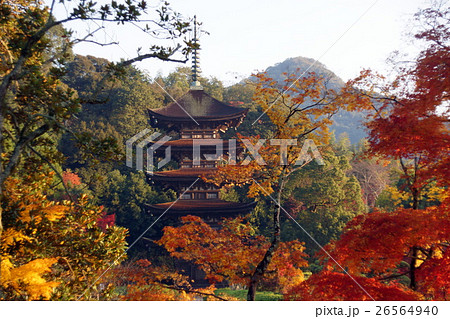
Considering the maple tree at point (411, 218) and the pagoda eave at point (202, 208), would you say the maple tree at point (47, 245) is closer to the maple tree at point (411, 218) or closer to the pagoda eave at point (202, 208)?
the maple tree at point (411, 218)

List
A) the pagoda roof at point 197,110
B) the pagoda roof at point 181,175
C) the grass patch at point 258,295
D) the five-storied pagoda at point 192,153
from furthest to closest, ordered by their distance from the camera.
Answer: the pagoda roof at point 197,110
the five-storied pagoda at point 192,153
the pagoda roof at point 181,175
the grass patch at point 258,295

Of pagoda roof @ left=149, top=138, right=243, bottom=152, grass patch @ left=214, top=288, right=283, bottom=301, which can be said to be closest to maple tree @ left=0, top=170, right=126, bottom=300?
grass patch @ left=214, top=288, right=283, bottom=301

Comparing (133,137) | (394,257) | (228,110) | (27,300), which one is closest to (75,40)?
(27,300)

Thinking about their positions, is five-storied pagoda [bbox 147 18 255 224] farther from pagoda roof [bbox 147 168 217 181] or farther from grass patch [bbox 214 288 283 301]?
grass patch [bbox 214 288 283 301]

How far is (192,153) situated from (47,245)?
1069cm

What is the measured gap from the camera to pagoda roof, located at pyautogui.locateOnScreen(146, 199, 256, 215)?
49.8ft

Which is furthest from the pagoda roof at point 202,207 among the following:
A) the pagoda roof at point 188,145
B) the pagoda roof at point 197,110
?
the pagoda roof at point 197,110

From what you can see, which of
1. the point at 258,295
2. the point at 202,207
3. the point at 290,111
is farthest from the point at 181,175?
the point at 290,111

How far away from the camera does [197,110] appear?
17.0 meters

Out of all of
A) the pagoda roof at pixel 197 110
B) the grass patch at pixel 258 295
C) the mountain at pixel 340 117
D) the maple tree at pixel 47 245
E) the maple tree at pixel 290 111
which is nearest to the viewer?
the maple tree at pixel 47 245

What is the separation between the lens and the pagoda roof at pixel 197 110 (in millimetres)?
16422

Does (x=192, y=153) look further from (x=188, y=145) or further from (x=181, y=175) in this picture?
(x=181, y=175)

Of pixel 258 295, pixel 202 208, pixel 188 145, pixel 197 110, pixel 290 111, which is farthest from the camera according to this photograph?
pixel 197 110

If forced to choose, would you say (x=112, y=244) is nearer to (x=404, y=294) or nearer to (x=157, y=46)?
(x=157, y=46)
